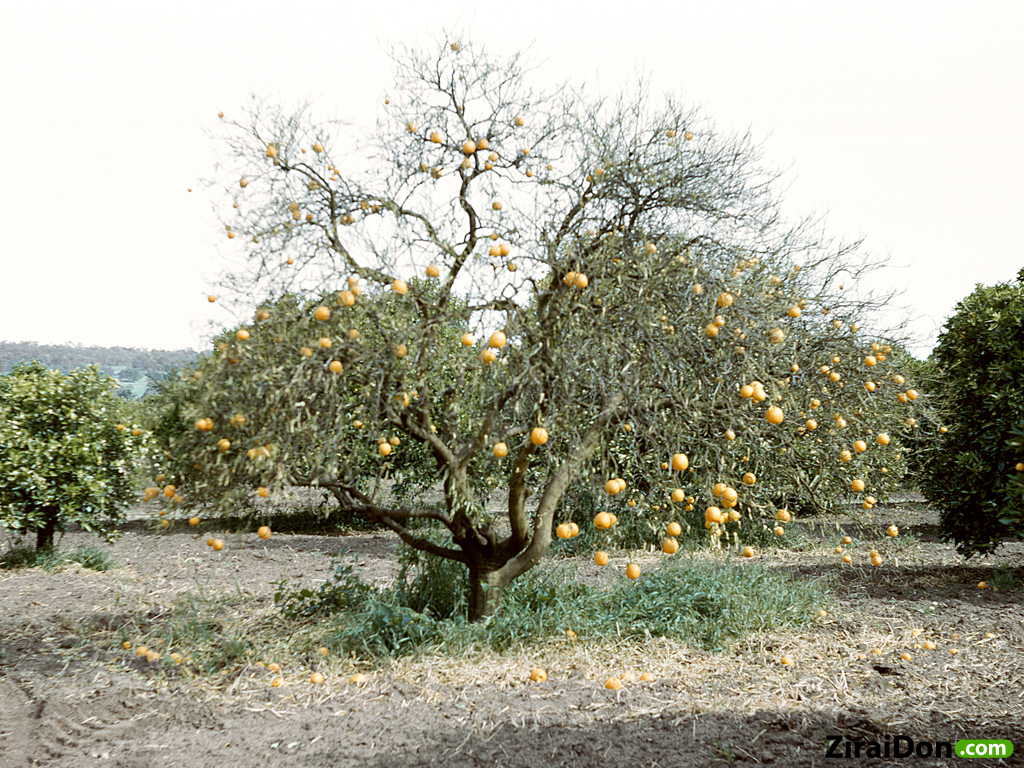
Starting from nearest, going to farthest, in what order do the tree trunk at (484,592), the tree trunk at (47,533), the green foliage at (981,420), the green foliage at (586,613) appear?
the green foliage at (586,613) → the tree trunk at (484,592) → the green foliage at (981,420) → the tree trunk at (47,533)

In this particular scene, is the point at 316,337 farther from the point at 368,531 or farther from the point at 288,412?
the point at 368,531

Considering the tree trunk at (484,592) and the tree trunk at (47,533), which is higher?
the tree trunk at (484,592)

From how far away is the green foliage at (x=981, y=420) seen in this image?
6.86 meters

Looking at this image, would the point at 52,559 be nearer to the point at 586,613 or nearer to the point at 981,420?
the point at 586,613

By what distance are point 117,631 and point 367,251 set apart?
366 cm

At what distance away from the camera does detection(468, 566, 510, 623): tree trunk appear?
Result: 15.9 ft

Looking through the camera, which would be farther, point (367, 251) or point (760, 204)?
point (760, 204)

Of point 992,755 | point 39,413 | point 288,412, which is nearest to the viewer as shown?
point 992,755

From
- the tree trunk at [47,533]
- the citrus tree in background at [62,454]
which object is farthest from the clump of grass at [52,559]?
the citrus tree in background at [62,454]

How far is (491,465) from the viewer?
4.98 meters

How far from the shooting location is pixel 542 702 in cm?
389

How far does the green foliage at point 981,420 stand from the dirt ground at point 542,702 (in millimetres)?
1222

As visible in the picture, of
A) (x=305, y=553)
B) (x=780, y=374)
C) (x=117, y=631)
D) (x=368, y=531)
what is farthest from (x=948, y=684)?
(x=368, y=531)

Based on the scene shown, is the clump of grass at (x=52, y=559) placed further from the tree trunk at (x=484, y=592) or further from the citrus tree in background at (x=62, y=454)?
the tree trunk at (x=484, y=592)
